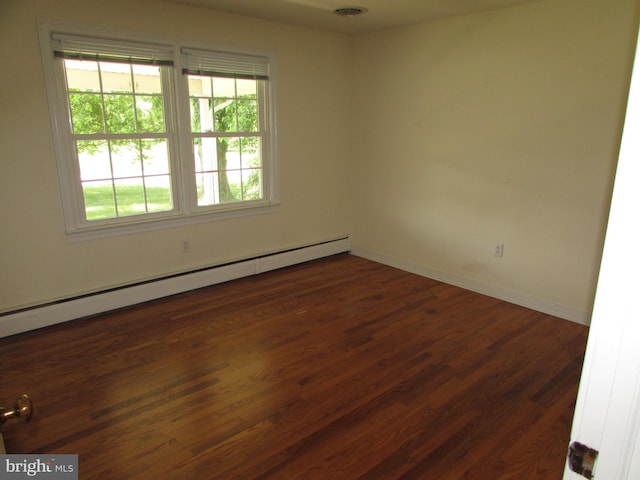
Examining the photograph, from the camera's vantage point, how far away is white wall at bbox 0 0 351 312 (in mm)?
2973

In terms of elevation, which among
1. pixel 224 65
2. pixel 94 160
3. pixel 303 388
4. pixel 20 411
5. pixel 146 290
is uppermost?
pixel 224 65

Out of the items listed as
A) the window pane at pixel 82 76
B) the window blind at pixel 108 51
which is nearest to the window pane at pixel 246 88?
the window blind at pixel 108 51

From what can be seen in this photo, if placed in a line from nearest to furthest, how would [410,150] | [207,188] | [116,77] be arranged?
[116,77], [207,188], [410,150]

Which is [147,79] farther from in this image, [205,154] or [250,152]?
[250,152]

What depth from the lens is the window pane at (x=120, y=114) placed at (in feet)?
11.0

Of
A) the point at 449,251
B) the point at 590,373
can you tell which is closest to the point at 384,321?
the point at 449,251

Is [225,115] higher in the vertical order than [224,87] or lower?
lower

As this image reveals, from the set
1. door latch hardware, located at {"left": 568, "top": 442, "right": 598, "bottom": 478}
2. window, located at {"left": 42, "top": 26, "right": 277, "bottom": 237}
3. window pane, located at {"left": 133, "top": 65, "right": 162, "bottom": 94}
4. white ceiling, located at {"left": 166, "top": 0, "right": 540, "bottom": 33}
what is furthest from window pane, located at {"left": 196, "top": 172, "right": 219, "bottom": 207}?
door latch hardware, located at {"left": 568, "top": 442, "right": 598, "bottom": 478}

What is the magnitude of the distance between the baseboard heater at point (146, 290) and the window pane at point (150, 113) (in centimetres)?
130

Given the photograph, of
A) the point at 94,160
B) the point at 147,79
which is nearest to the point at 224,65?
the point at 147,79

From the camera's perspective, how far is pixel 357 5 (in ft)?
11.3

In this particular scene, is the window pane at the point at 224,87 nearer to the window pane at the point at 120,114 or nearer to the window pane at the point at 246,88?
the window pane at the point at 246,88

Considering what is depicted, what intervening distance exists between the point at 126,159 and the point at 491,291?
3.35 m

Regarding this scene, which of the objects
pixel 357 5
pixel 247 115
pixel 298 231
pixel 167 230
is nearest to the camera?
pixel 357 5
